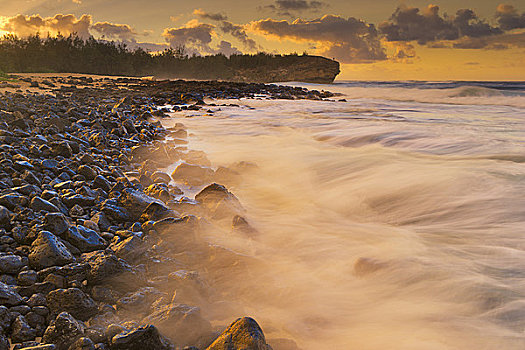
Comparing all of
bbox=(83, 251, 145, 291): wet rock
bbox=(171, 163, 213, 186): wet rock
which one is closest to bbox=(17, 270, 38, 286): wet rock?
bbox=(83, 251, 145, 291): wet rock

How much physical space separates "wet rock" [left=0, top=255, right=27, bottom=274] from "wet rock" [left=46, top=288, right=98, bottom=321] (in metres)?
0.36

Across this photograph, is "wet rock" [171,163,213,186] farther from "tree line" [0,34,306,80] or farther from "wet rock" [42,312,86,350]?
"tree line" [0,34,306,80]

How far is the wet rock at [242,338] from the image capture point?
1.33 metres

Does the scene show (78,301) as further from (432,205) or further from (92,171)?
(432,205)

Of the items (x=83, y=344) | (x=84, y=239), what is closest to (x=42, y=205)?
(x=84, y=239)

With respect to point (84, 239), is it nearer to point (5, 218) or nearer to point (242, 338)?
point (5, 218)

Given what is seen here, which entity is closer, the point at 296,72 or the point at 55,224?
the point at 55,224

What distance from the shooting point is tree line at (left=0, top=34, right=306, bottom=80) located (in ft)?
118

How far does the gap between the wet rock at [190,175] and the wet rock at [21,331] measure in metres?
2.55

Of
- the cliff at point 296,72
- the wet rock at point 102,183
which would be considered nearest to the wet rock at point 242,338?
the wet rock at point 102,183

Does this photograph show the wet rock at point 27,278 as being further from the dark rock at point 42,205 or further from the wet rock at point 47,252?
the dark rock at point 42,205

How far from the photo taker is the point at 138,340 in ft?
4.44

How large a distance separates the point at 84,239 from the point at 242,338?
4.30 ft

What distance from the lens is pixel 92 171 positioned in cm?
335
